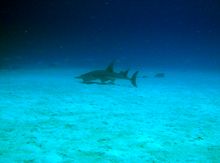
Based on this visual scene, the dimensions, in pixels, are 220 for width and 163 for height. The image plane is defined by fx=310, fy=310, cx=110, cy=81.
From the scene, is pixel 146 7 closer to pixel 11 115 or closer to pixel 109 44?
pixel 109 44

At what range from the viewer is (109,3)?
89625 millimetres

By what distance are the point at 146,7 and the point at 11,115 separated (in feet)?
321

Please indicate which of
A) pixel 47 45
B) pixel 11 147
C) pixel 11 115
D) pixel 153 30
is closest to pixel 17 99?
pixel 11 115

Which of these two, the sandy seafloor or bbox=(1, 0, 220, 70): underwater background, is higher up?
bbox=(1, 0, 220, 70): underwater background

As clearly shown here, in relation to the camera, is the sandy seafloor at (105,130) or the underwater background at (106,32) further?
the underwater background at (106,32)

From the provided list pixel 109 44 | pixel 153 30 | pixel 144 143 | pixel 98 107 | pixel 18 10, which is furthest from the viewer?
pixel 153 30

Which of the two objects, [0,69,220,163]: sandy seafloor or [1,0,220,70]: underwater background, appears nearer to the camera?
[0,69,220,163]: sandy seafloor

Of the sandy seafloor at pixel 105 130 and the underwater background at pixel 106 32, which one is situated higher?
the underwater background at pixel 106 32

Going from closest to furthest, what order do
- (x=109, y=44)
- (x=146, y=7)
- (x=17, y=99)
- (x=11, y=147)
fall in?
1. (x=11, y=147)
2. (x=17, y=99)
3. (x=109, y=44)
4. (x=146, y=7)

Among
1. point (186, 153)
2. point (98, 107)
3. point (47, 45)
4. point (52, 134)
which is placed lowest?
point (186, 153)

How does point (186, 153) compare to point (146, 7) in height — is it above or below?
below

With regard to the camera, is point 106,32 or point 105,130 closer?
point 105,130

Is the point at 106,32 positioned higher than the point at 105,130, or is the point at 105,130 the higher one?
the point at 106,32

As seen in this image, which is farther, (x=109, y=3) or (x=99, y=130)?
(x=109, y=3)
